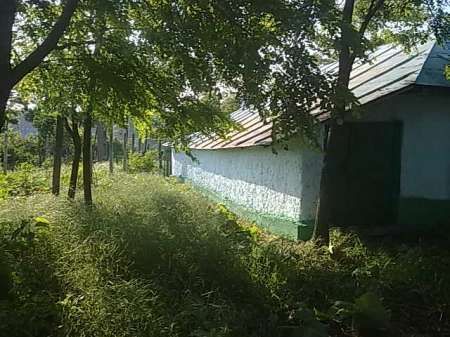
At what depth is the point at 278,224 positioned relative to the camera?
10.1 meters

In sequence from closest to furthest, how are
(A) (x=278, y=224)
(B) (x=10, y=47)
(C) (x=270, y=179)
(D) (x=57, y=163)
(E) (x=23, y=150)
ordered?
(B) (x=10, y=47) → (A) (x=278, y=224) → (C) (x=270, y=179) → (D) (x=57, y=163) → (E) (x=23, y=150)

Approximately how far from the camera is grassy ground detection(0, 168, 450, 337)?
15.0 feet

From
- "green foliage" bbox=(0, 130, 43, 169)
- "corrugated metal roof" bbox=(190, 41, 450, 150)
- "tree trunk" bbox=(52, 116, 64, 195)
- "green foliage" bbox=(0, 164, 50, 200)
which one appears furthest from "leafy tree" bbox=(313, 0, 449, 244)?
"green foliage" bbox=(0, 130, 43, 169)

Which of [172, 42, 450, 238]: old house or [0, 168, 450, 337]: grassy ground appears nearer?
[0, 168, 450, 337]: grassy ground

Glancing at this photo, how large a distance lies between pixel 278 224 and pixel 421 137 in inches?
132

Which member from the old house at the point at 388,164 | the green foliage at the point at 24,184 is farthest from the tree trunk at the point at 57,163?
the old house at the point at 388,164

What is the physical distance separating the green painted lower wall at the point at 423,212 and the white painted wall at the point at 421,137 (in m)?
0.13

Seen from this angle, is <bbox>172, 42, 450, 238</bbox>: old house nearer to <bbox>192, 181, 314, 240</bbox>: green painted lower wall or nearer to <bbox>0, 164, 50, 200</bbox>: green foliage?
<bbox>192, 181, 314, 240</bbox>: green painted lower wall

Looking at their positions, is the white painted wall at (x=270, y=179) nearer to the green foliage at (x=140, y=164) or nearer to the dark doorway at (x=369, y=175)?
the dark doorway at (x=369, y=175)

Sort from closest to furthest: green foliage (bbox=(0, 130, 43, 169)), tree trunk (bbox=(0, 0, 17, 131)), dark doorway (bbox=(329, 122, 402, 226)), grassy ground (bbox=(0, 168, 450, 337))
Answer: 1. grassy ground (bbox=(0, 168, 450, 337))
2. tree trunk (bbox=(0, 0, 17, 131))
3. dark doorway (bbox=(329, 122, 402, 226))
4. green foliage (bbox=(0, 130, 43, 169))

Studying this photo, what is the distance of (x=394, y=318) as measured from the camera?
216 inches

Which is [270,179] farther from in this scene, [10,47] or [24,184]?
[24,184]

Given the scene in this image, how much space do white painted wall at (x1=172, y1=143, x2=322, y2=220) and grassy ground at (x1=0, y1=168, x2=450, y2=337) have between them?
5.19 feet

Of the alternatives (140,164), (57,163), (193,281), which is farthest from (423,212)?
(140,164)
